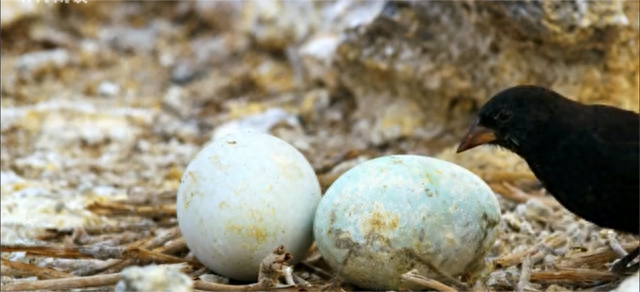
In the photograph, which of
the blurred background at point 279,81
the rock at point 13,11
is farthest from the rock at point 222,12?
the rock at point 13,11

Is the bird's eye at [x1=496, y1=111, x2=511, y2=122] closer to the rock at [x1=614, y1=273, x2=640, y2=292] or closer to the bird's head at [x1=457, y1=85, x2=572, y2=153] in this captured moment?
the bird's head at [x1=457, y1=85, x2=572, y2=153]

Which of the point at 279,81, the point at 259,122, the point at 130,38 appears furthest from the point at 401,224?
the point at 130,38

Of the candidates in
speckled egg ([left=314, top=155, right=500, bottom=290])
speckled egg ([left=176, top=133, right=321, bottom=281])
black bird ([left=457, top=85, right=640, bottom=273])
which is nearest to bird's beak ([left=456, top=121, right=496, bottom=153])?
black bird ([left=457, top=85, right=640, bottom=273])

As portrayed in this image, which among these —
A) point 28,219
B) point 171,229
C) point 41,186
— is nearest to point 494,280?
point 171,229

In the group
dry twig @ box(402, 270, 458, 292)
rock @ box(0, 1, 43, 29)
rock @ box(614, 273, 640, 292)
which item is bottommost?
rock @ box(614, 273, 640, 292)

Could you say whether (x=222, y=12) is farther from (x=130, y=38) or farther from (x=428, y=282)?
(x=428, y=282)
